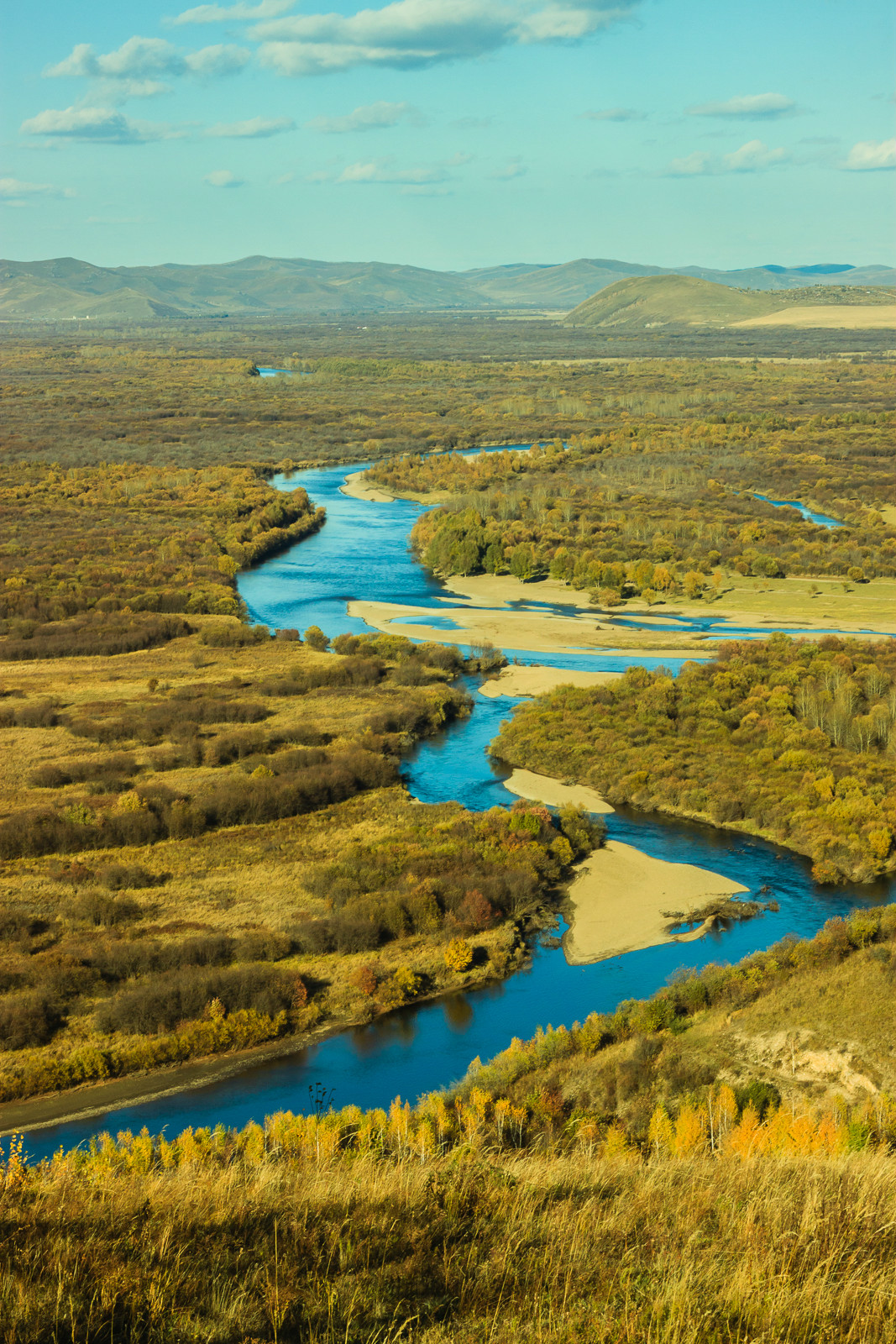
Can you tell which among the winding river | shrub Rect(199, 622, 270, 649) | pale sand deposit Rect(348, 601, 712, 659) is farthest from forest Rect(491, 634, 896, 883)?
shrub Rect(199, 622, 270, 649)

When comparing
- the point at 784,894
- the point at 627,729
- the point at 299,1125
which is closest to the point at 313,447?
the point at 627,729

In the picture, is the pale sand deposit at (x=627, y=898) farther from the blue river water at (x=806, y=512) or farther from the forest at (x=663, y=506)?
the blue river water at (x=806, y=512)

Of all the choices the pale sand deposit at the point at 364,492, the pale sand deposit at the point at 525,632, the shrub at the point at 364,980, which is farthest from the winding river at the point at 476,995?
the pale sand deposit at the point at 364,492

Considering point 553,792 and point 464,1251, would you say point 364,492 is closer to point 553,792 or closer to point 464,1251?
point 553,792

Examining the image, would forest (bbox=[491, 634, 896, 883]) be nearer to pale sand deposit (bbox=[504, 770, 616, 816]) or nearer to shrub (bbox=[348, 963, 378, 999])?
pale sand deposit (bbox=[504, 770, 616, 816])

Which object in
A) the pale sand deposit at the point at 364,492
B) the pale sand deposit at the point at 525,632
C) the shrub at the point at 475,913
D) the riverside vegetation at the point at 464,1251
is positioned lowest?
the shrub at the point at 475,913

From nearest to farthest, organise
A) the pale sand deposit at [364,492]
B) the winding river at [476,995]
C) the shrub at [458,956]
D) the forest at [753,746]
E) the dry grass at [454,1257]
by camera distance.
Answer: the dry grass at [454,1257], the winding river at [476,995], the shrub at [458,956], the forest at [753,746], the pale sand deposit at [364,492]
